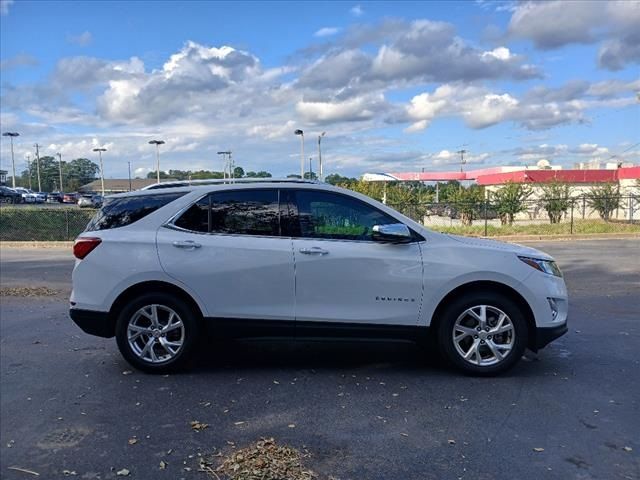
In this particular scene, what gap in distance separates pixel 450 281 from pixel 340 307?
39.0 inches

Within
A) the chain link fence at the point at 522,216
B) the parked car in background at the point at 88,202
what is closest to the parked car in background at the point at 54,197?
Answer: the parked car in background at the point at 88,202

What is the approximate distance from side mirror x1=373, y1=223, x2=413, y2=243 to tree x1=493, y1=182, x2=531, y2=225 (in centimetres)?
2402

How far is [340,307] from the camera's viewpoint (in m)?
5.02

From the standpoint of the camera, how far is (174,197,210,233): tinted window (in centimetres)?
520

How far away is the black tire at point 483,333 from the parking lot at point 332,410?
12 centimetres

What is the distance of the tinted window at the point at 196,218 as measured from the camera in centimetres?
520

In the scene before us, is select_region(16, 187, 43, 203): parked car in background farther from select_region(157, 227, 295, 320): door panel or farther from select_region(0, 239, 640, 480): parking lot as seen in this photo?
select_region(157, 227, 295, 320): door panel

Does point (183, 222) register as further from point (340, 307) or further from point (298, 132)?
point (298, 132)

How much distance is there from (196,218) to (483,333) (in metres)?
2.79

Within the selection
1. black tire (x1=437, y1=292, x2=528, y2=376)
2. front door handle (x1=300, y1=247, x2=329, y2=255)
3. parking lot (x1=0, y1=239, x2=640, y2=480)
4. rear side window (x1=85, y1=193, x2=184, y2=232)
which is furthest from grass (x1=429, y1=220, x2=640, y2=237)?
rear side window (x1=85, y1=193, x2=184, y2=232)

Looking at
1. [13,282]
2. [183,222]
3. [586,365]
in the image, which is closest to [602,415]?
[586,365]

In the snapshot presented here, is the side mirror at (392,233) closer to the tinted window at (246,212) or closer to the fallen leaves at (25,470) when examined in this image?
the tinted window at (246,212)

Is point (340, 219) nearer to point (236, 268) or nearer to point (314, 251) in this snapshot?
point (314, 251)

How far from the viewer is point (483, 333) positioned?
497cm
